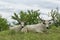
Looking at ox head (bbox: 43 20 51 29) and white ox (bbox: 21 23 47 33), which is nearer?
white ox (bbox: 21 23 47 33)

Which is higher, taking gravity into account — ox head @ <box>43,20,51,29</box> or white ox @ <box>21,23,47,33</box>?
ox head @ <box>43,20,51,29</box>

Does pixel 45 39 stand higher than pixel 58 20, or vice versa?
pixel 45 39

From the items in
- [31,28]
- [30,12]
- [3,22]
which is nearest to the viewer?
[31,28]

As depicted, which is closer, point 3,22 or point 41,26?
point 41,26

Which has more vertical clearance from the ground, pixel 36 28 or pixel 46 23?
pixel 46 23

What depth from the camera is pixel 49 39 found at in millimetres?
9320

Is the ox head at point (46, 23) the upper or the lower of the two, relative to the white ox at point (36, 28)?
upper

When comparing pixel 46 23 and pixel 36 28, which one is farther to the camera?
pixel 46 23

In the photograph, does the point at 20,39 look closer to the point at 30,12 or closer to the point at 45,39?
the point at 45,39

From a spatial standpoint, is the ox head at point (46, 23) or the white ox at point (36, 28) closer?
the white ox at point (36, 28)

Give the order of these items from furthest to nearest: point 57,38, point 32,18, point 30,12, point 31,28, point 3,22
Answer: point 30,12 → point 32,18 → point 3,22 → point 31,28 → point 57,38

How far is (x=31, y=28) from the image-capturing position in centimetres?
1903

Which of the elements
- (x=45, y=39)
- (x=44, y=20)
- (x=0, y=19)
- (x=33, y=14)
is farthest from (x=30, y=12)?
(x=45, y=39)

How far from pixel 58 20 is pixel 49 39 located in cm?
3934
